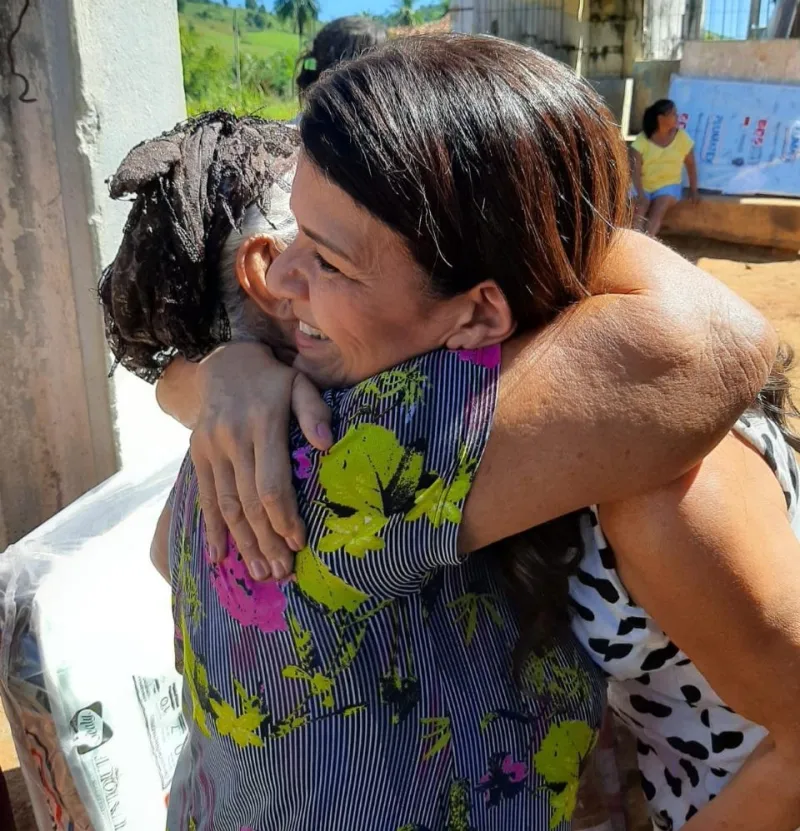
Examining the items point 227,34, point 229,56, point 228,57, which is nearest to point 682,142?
point 228,57

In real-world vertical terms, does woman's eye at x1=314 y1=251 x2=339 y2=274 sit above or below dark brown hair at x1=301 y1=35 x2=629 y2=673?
below

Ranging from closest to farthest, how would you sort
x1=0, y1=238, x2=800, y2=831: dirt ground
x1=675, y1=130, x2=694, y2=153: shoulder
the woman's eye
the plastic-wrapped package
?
1. the woman's eye
2. the plastic-wrapped package
3. x1=0, y1=238, x2=800, y2=831: dirt ground
4. x1=675, y1=130, x2=694, y2=153: shoulder

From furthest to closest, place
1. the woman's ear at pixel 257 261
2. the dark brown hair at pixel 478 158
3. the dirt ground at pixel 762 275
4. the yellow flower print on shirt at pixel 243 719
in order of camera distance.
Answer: the dirt ground at pixel 762 275
the woman's ear at pixel 257 261
the yellow flower print on shirt at pixel 243 719
the dark brown hair at pixel 478 158

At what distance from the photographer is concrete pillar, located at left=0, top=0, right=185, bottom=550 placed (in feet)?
8.52

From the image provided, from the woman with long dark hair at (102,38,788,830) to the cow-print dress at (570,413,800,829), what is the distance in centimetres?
6

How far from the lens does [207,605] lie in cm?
121

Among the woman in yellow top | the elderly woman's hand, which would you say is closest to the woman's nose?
→ the elderly woman's hand

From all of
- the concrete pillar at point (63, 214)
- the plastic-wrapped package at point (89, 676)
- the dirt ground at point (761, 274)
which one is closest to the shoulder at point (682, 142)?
the dirt ground at point (761, 274)

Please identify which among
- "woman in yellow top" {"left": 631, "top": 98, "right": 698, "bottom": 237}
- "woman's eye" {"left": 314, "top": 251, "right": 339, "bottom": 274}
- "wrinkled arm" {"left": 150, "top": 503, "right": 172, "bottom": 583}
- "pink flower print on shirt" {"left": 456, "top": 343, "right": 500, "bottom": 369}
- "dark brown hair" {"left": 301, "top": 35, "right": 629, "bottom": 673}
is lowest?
"woman in yellow top" {"left": 631, "top": 98, "right": 698, "bottom": 237}

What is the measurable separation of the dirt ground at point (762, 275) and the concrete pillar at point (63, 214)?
440 centimetres

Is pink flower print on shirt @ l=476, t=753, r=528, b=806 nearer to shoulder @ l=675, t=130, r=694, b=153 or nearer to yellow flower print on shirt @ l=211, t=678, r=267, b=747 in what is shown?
yellow flower print on shirt @ l=211, t=678, r=267, b=747

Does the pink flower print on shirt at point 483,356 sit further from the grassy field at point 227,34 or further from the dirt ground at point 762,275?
the grassy field at point 227,34

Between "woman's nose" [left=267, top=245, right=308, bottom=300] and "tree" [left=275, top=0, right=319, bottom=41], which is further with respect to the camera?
"tree" [left=275, top=0, right=319, bottom=41]

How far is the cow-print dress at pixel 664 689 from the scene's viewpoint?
3.76ft
